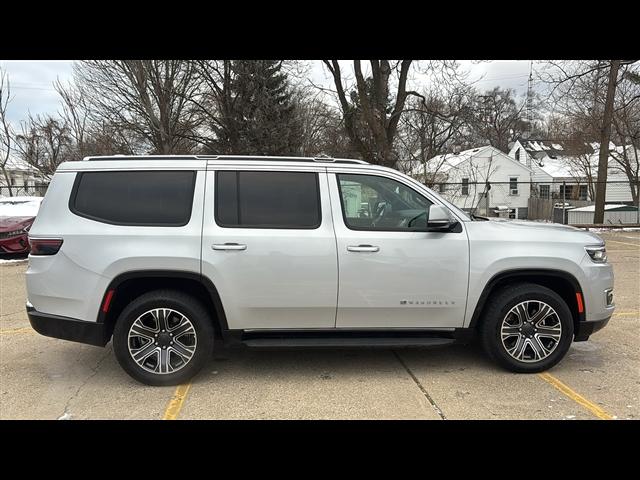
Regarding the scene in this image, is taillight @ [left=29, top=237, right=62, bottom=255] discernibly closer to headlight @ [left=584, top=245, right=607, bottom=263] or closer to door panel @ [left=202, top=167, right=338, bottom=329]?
door panel @ [left=202, top=167, right=338, bottom=329]

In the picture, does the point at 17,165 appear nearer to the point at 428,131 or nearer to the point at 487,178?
the point at 428,131

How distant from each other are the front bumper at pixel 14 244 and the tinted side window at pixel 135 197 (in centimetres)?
905

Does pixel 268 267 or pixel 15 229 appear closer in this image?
pixel 268 267

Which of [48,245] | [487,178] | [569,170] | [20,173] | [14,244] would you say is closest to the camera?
[48,245]

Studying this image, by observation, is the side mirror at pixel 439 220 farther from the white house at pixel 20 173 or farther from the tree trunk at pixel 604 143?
the white house at pixel 20 173

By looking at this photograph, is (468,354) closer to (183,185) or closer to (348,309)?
(348,309)

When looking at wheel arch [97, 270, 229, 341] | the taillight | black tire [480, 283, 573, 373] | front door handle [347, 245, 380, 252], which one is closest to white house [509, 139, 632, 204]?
black tire [480, 283, 573, 373]

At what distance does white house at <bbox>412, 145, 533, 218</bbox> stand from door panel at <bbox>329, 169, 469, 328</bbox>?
56.1 ft

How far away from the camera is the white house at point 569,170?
1165 inches

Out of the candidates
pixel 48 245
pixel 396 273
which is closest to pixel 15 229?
pixel 48 245

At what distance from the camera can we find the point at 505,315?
387 centimetres

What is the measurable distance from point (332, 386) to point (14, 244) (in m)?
10.7

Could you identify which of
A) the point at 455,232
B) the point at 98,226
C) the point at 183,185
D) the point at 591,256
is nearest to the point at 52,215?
the point at 98,226

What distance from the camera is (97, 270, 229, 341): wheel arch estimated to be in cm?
363
